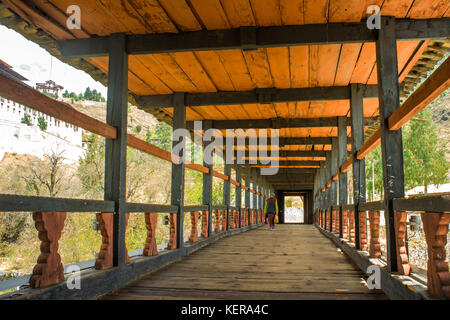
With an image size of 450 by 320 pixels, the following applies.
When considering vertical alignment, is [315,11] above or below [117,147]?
above

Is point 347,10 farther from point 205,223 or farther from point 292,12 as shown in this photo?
point 205,223

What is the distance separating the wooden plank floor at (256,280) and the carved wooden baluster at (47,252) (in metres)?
0.71

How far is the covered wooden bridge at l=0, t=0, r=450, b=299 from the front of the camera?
255 centimetres

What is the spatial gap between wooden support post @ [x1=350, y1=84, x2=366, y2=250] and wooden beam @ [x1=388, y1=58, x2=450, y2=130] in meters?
2.37

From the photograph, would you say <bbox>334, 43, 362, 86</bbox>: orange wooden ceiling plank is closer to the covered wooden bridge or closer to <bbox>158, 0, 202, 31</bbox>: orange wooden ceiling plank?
the covered wooden bridge

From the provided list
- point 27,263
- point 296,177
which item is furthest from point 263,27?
point 27,263

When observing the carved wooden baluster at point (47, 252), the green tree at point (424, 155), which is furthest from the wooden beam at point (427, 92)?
the green tree at point (424, 155)

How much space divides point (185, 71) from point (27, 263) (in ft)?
81.0

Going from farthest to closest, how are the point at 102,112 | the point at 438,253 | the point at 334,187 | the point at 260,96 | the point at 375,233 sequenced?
1. the point at 102,112
2. the point at 334,187
3. the point at 260,96
4. the point at 375,233
5. the point at 438,253

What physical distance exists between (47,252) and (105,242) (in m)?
1.00

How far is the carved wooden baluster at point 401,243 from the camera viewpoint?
2936mm

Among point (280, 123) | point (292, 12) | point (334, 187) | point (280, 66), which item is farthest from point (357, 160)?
point (334, 187)

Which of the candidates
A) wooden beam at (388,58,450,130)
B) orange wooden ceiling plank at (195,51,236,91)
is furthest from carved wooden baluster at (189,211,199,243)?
wooden beam at (388,58,450,130)

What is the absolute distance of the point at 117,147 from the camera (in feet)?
12.4
